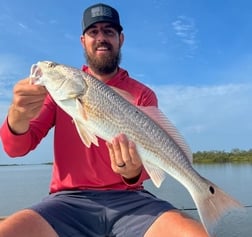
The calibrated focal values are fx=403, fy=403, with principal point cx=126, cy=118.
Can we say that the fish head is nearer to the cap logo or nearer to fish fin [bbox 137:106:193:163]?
fish fin [bbox 137:106:193:163]

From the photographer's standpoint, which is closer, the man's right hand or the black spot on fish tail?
the black spot on fish tail

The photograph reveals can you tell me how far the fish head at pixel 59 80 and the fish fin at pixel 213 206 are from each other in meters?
1.36

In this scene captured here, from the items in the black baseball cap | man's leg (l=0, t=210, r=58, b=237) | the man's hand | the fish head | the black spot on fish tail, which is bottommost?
man's leg (l=0, t=210, r=58, b=237)

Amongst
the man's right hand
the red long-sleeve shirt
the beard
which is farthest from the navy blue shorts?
Answer: the beard


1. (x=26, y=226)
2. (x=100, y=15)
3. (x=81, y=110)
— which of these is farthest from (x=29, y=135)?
(x=100, y=15)

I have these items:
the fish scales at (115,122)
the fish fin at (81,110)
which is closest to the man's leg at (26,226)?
the fish scales at (115,122)

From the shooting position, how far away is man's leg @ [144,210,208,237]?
3215 mm

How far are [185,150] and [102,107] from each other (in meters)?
0.84

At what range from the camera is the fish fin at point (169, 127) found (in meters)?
3.60

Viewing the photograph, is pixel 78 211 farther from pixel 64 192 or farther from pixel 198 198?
pixel 198 198

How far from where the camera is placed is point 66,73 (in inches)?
142

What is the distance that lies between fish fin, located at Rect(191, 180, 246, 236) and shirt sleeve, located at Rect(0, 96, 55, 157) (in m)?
1.73

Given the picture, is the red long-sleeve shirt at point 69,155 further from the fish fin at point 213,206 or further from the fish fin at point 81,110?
the fish fin at point 213,206

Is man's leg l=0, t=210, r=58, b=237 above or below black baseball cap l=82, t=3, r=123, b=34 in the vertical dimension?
below
